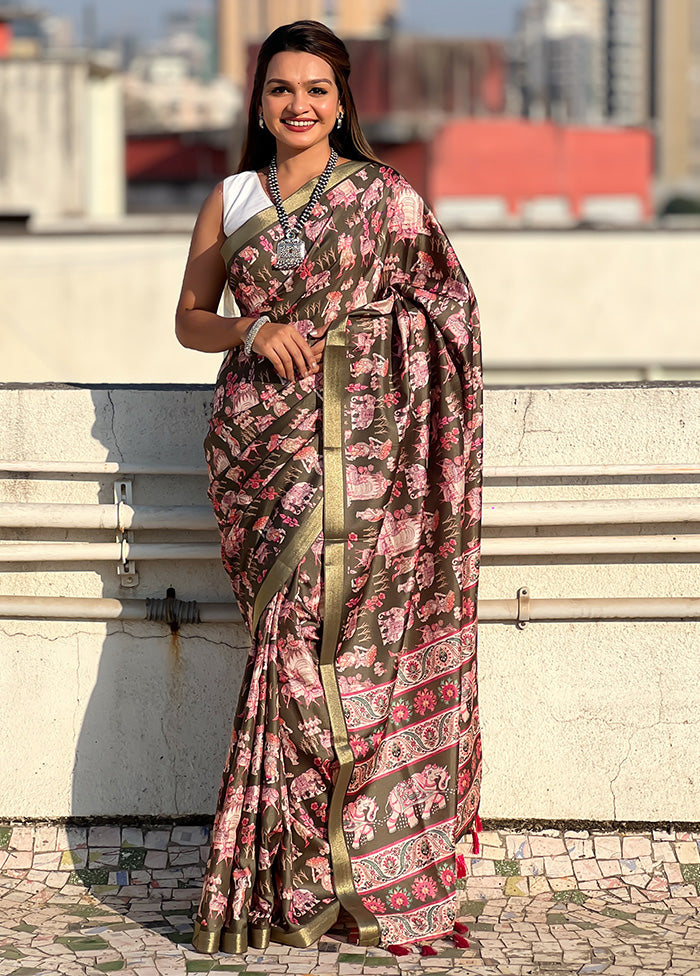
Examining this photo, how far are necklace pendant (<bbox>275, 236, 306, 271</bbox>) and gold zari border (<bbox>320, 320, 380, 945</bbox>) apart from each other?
0.50 feet

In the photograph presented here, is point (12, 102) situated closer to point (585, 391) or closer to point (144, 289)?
point (144, 289)

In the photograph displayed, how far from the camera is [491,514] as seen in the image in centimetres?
316

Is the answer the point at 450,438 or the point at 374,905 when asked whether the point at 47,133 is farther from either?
the point at 374,905

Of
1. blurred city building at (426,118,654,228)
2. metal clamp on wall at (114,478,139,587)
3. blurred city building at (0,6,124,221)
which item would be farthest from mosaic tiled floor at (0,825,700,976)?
blurred city building at (426,118,654,228)

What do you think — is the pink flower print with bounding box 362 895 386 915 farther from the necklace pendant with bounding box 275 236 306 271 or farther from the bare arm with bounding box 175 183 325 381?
the necklace pendant with bounding box 275 236 306 271

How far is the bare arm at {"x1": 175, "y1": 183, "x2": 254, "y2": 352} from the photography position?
2.89 meters

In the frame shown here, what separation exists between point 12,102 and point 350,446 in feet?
71.4

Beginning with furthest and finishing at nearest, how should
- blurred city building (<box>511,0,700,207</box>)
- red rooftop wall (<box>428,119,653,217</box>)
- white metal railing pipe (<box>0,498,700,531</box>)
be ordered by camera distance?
blurred city building (<box>511,0,700,207</box>)
red rooftop wall (<box>428,119,653,217</box>)
white metal railing pipe (<box>0,498,700,531</box>)

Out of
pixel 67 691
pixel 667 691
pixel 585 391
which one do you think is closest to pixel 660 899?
pixel 667 691

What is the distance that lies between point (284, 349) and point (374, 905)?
112 centimetres

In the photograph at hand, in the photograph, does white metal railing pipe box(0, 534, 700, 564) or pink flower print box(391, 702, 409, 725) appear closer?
pink flower print box(391, 702, 409, 725)

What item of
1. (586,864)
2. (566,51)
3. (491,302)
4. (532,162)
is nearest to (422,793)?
(586,864)

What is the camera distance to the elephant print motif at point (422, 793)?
291 centimetres

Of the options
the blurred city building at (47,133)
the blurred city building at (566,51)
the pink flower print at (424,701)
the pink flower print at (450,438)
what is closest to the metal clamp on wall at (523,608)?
the pink flower print at (424,701)
